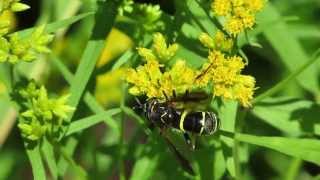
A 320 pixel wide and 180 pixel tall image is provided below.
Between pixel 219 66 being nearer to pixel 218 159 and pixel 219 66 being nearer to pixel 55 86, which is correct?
pixel 218 159

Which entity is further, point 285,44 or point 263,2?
point 285,44

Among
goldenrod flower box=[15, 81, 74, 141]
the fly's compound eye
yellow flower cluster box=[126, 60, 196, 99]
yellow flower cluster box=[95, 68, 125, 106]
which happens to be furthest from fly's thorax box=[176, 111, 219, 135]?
yellow flower cluster box=[95, 68, 125, 106]

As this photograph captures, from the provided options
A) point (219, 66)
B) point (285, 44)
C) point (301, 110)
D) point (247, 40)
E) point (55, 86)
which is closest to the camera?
point (219, 66)

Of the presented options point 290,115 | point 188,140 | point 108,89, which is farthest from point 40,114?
point 108,89

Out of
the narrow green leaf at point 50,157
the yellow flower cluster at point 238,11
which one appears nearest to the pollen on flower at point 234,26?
the yellow flower cluster at point 238,11

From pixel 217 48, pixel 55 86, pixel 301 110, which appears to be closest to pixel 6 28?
pixel 217 48

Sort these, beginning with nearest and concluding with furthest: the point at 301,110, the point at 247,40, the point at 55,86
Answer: the point at 247,40
the point at 301,110
the point at 55,86
